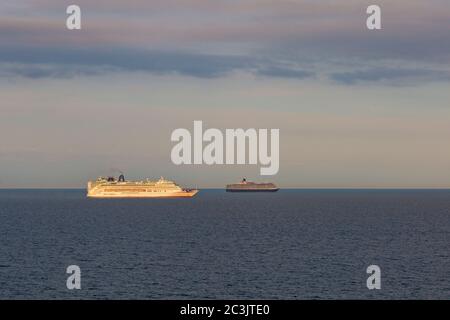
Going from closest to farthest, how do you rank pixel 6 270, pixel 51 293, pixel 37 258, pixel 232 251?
pixel 51 293
pixel 6 270
pixel 37 258
pixel 232 251

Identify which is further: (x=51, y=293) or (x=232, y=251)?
(x=232, y=251)

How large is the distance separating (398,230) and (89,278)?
81087 millimetres

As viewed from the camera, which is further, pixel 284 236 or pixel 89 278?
pixel 284 236

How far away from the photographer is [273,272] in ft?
237

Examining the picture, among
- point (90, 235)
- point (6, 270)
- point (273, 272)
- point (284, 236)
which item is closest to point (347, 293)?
point (273, 272)

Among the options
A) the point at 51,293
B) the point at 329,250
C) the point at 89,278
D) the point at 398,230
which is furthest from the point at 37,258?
the point at 398,230

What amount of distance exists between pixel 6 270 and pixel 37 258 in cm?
947
